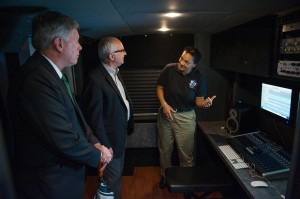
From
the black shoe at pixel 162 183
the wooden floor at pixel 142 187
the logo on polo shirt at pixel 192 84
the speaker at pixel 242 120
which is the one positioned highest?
the logo on polo shirt at pixel 192 84

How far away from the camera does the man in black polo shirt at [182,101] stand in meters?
2.23

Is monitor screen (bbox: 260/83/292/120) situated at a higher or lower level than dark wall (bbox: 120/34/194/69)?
Result: lower

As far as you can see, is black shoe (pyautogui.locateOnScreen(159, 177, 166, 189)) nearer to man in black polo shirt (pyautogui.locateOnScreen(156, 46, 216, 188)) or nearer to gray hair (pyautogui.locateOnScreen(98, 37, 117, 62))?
man in black polo shirt (pyautogui.locateOnScreen(156, 46, 216, 188))

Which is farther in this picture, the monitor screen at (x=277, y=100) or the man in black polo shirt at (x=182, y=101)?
the man in black polo shirt at (x=182, y=101)

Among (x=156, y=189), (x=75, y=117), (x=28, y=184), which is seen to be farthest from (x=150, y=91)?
(x=28, y=184)

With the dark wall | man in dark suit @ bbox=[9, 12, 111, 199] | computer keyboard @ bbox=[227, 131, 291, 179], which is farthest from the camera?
the dark wall

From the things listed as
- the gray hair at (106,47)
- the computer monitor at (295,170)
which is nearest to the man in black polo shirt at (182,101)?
the gray hair at (106,47)

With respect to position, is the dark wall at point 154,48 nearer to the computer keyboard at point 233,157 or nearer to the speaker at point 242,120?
the speaker at point 242,120

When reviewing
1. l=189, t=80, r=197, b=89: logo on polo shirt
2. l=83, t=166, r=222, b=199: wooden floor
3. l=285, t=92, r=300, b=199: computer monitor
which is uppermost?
l=189, t=80, r=197, b=89: logo on polo shirt

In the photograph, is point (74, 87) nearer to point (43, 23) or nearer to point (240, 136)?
point (43, 23)

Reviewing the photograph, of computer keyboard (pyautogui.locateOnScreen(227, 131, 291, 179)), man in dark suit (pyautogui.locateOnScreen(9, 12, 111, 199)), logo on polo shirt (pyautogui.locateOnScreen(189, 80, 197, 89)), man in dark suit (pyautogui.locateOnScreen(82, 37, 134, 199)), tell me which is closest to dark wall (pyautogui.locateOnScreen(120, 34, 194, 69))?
logo on polo shirt (pyautogui.locateOnScreen(189, 80, 197, 89))

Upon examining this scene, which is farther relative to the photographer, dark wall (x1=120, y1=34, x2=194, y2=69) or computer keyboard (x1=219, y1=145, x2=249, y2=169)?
dark wall (x1=120, y1=34, x2=194, y2=69)

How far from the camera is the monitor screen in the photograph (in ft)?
5.11

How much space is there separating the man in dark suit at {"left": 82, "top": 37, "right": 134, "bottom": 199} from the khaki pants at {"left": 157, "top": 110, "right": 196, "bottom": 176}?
671 mm
